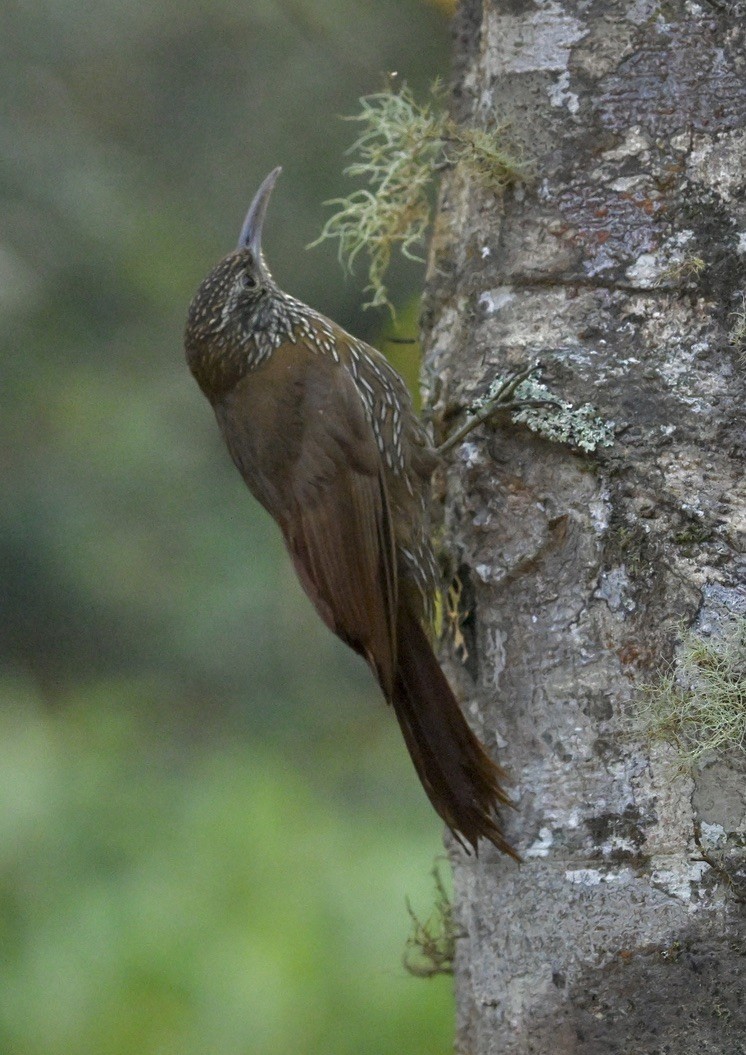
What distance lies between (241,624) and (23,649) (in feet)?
2.03

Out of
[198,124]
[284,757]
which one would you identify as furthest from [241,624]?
[198,124]

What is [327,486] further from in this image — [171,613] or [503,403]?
[171,613]

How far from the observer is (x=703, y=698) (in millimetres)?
2012

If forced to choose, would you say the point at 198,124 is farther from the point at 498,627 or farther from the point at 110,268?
the point at 498,627

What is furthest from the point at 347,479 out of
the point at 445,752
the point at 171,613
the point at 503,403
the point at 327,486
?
the point at 171,613

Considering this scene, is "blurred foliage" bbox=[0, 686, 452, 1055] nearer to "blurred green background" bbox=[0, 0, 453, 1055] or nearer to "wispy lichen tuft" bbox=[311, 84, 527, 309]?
"blurred green background" bbox=[0, 0, 453, 1055]

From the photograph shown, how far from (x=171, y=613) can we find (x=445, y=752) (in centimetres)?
179

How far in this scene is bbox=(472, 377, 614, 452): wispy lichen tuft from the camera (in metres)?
2.17

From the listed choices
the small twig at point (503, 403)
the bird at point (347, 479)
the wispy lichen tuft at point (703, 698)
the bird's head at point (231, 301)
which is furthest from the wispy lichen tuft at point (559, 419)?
the bird's head at point (231, 301)

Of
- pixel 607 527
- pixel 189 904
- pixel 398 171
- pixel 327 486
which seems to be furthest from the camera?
pixel 189 904

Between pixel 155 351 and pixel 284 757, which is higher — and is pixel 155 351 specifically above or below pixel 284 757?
above

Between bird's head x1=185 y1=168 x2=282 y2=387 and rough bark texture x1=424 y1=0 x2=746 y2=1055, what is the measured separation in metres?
0.75

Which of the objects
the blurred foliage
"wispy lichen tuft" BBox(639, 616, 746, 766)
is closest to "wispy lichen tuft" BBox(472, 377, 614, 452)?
"wispy lichen tuft" BBox(639, 616, 746, 766)

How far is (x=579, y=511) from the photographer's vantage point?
7.16ft
